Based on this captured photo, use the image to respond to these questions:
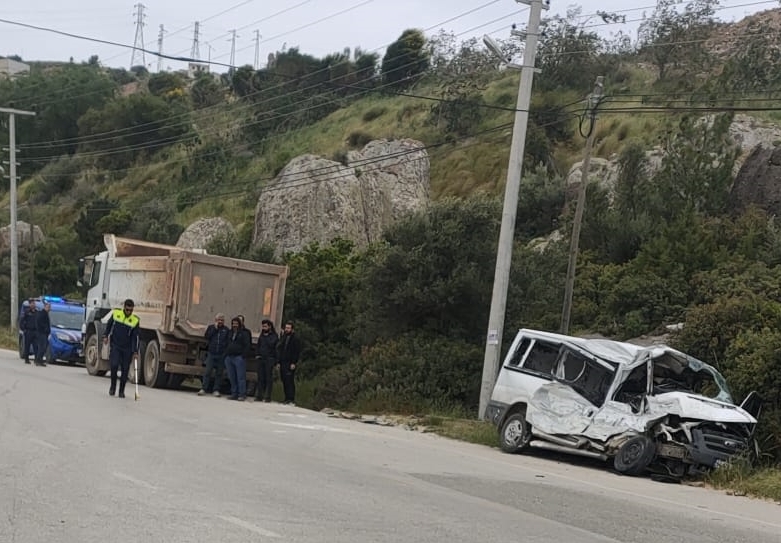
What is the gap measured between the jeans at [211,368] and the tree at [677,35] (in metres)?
41.4

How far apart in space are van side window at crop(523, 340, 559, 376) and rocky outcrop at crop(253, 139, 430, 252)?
84.7 ft

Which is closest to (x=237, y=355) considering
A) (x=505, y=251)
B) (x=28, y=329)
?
(x=505, y=251)

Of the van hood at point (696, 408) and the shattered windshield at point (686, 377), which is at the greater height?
the shattered windshield at point (686, 377)

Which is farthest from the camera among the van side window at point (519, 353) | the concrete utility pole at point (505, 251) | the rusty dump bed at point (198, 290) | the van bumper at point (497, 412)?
the rusty dump bed at point (198, 290)

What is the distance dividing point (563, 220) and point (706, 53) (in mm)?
30803

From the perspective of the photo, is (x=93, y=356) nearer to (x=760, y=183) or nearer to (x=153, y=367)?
(x=153, y=367)

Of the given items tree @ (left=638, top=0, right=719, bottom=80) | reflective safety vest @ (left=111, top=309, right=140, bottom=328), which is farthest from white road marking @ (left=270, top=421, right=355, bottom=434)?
tree @ (left=638, top=0, right=719, bottom=80)

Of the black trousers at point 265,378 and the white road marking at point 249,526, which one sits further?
the black trousers at point 265,378

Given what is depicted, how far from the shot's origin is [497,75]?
68.9 m

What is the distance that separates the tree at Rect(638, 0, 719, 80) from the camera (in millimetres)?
57969

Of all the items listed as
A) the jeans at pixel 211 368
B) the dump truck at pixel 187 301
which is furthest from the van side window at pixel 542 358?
the dump truck at pixel 187 301

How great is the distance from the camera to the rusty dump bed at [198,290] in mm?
21734

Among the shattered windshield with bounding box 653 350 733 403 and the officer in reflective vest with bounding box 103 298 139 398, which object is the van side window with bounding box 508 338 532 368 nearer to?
the shattered windshield with bounding box 653 350 733 403

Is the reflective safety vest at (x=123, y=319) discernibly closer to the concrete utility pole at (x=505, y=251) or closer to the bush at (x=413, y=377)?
the bush at (x=413, y=377)
